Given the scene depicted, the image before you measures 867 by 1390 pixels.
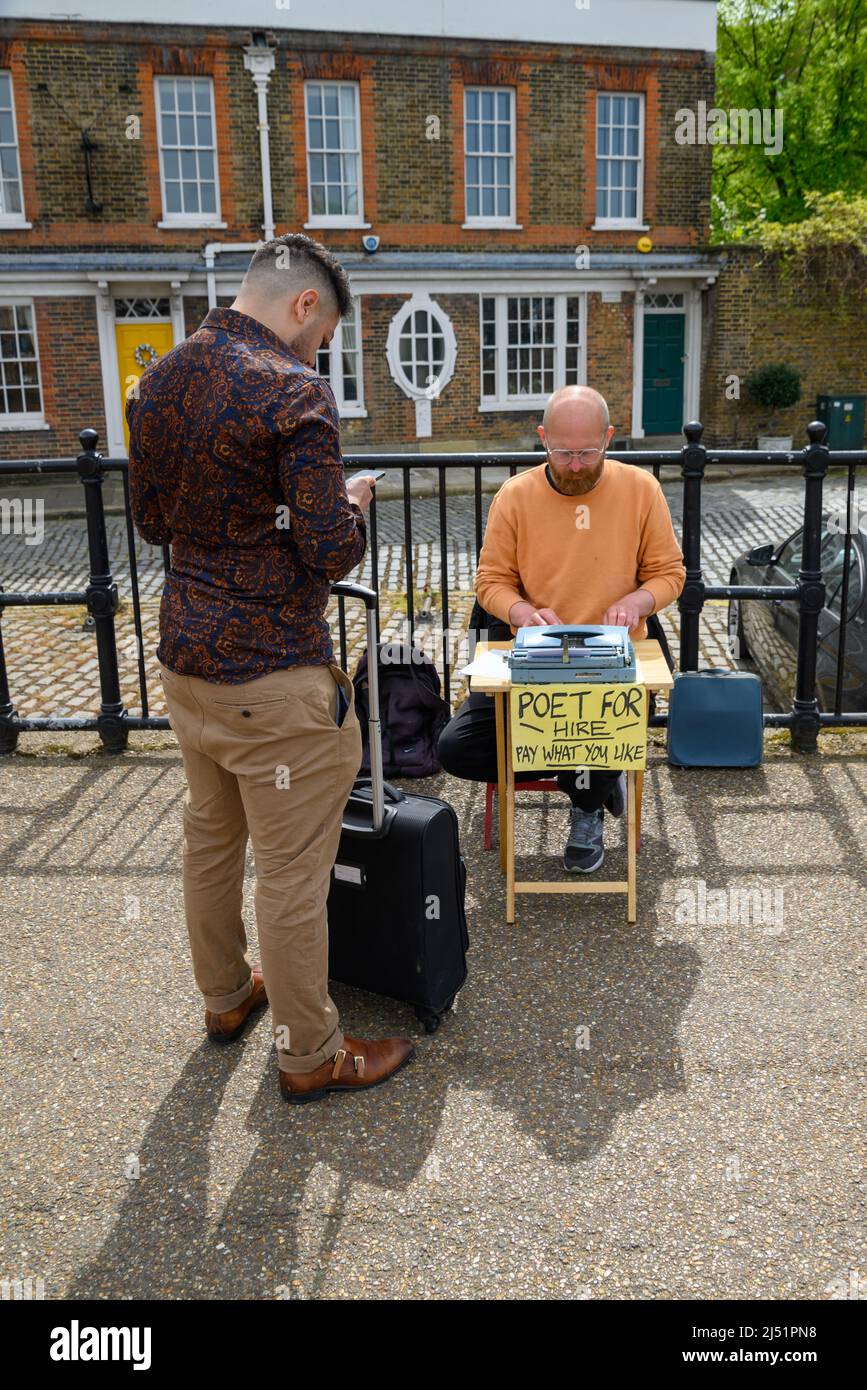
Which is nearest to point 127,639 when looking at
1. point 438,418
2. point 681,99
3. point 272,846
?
point 272,846

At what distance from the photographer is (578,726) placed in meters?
4.05

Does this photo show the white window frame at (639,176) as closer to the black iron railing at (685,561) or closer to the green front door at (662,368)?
the green front door at (662,368)

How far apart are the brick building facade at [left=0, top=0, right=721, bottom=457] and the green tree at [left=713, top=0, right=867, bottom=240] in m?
10.4

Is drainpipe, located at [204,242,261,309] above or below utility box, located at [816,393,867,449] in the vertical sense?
above

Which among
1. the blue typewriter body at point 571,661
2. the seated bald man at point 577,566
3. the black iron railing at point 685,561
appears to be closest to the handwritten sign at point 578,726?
the blue typewriter body at point 571,661

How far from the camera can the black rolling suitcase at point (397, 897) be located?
133 inches

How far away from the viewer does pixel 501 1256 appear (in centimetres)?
262

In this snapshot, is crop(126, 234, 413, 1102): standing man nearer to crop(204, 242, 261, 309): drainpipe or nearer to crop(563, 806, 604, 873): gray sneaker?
crop(563, 806, 604, 873): gray sneaker

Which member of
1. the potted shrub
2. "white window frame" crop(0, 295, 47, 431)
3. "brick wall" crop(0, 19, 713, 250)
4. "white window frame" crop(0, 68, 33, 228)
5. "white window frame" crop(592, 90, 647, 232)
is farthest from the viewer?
the potted shrub

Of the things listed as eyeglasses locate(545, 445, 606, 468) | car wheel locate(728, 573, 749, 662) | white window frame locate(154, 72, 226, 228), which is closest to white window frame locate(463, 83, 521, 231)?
white window frame locate(154, 72, 226, 228)

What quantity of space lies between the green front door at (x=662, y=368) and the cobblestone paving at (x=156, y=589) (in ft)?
18.8

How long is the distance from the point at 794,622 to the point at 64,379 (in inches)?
666

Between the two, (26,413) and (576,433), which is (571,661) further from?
(26,413)

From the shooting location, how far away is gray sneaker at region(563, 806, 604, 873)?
4.49 meters
